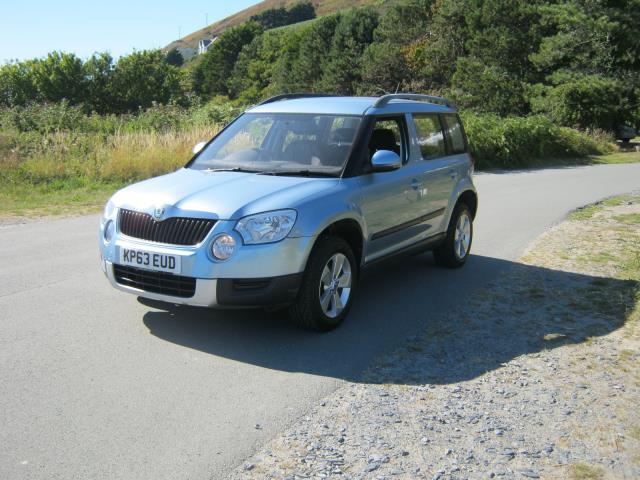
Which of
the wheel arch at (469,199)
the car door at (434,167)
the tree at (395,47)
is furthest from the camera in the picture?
the tree at (395,47)

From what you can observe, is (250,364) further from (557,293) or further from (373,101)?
(557,293)

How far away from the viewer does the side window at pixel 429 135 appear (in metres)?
7.63

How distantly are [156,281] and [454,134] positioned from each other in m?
4.45

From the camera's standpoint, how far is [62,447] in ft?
12.9

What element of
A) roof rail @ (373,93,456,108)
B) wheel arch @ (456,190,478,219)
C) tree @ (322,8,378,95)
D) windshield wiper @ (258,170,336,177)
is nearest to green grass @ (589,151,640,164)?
wheel arch @ (456,190,478,219)

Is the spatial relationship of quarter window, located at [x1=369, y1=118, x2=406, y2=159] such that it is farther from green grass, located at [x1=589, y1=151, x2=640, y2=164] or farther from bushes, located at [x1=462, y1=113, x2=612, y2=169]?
green grass, located at [x1=589, y1=151, x2=640, y2=164]

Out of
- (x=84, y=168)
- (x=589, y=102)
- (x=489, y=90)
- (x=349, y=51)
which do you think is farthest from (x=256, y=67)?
(x=84, y=168)

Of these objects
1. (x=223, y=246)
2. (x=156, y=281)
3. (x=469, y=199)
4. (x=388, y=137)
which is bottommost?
(x=469, y=199)

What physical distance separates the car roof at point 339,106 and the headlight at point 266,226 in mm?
1769

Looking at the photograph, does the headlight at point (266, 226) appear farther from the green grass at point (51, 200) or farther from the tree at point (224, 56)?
the tree at point (224, 56)

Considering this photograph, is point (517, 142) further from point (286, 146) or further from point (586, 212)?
point (286, 146)

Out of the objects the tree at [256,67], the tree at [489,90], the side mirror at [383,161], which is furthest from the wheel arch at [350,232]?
the tree at [256,67]

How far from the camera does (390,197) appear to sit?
6824 millimetres

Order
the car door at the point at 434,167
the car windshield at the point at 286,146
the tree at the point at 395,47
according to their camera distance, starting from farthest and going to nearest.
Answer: the tree at the point at 395,47
the car door at the point at 434,167
the car windshield at the point at 286,146
